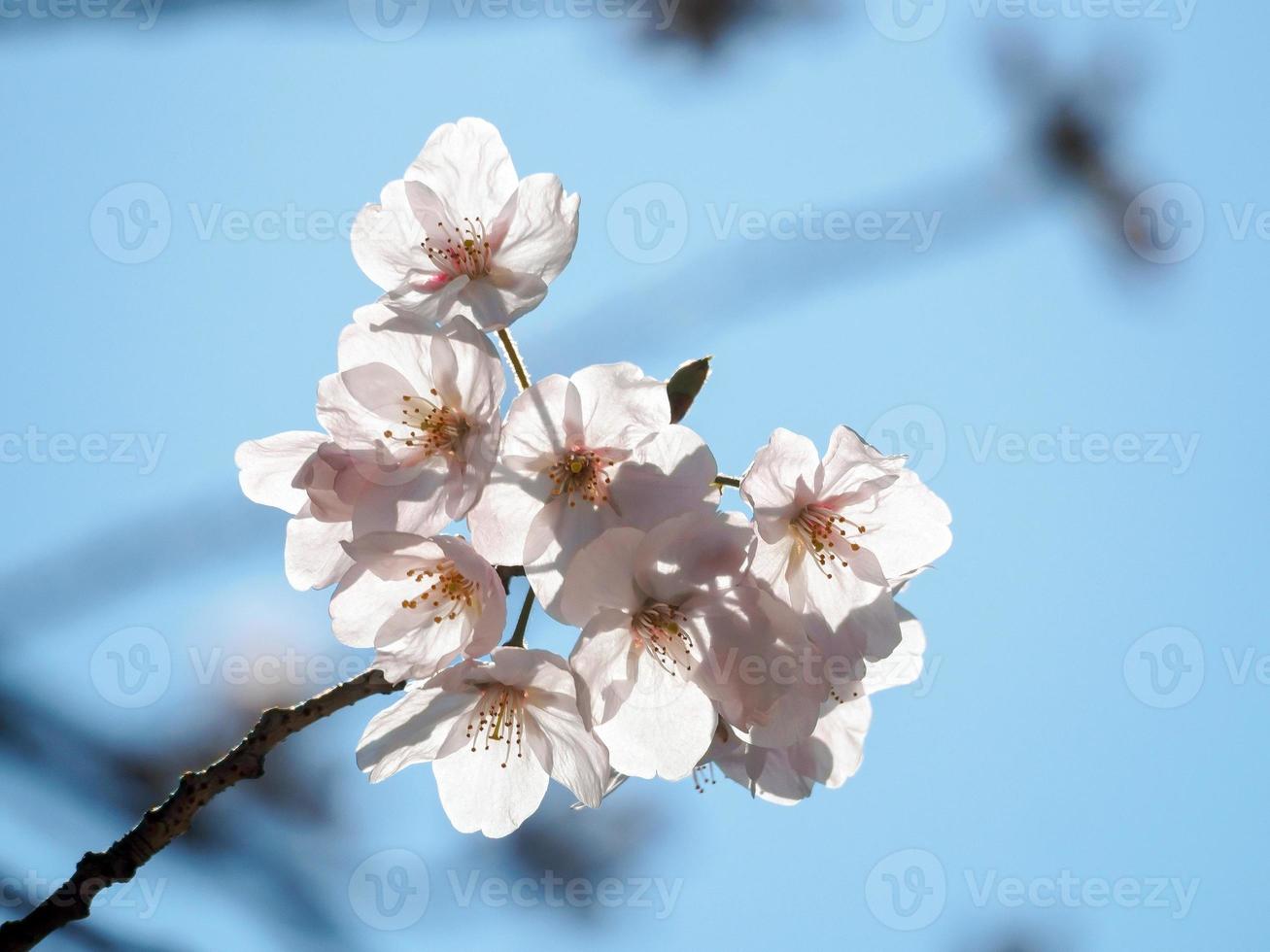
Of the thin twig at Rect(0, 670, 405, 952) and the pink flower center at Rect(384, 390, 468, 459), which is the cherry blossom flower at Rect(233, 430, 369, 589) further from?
the thin twig at Rect(0, 670, 405, 952)

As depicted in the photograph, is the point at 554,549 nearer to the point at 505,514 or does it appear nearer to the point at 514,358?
the point at 505,514

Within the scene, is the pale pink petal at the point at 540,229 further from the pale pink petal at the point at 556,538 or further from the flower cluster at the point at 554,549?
the pale pink petal at the point at 556,538

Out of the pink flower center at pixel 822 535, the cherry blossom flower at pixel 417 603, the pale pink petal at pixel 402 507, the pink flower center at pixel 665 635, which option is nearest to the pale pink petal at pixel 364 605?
the cherry blossom flower at pixel 417 603

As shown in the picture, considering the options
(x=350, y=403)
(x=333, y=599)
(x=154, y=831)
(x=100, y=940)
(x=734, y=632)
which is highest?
(x=350, y=403)

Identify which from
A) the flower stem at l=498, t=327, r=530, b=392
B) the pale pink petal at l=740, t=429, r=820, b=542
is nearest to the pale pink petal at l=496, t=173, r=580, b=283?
the flower stem at l=498, t=327, r=530, b=392

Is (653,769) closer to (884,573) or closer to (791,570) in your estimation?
(791,570)

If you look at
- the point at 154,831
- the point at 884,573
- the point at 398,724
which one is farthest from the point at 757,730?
the point at 154,831

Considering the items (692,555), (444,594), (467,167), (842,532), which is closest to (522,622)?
(444,594)
